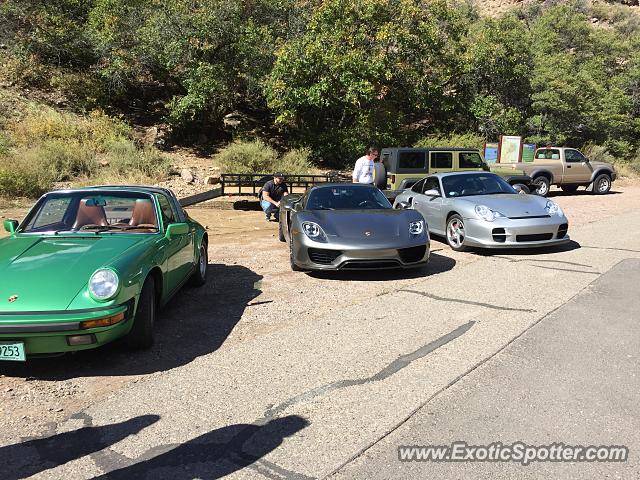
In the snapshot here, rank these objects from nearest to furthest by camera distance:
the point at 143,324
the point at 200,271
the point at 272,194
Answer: the point at 143,324
the point at 200,271
the point at 272,194

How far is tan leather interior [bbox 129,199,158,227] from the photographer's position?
213 inches

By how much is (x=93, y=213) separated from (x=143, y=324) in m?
1.66

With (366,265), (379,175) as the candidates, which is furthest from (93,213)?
(379,175)

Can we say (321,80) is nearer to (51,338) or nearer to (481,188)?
(481,188)

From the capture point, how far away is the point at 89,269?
404 centimetres

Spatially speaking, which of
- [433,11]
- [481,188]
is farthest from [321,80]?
[481,188]

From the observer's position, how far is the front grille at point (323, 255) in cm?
677

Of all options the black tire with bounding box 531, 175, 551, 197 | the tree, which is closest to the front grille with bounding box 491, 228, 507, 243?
the black tire with bounding box 531, 175, 551, 197

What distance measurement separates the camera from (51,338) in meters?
3.64

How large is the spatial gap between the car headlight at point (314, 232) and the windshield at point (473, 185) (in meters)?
3.47

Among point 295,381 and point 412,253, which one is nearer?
point 295,381

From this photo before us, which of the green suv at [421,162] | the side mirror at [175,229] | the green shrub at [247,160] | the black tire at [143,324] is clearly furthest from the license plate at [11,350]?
the green shrub at [247,160]

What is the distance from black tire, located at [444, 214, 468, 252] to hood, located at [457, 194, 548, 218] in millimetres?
364

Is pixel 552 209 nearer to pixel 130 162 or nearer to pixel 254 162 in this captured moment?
pixel 254 162
